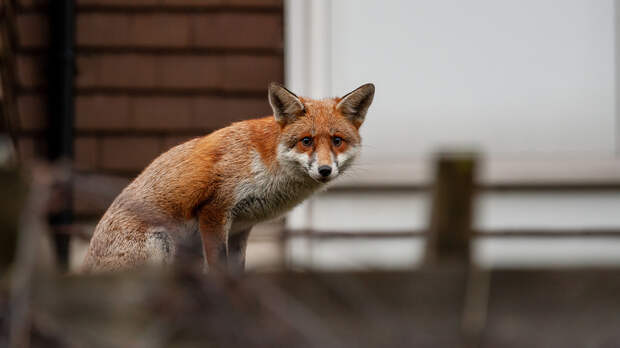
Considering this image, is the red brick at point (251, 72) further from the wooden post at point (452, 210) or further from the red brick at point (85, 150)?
the wooden post at point (452, 210)

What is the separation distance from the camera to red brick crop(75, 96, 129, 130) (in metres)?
7.98

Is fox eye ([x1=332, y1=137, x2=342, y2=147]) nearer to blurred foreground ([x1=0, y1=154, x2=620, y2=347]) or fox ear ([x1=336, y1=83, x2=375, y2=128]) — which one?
fox ear ([x1=336, y1=83, x2=375, y2=128])

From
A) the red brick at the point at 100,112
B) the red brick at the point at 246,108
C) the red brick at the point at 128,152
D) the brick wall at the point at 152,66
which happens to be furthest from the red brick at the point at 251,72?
the red brick at the point at 100,112

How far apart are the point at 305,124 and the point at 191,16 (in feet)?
14.7

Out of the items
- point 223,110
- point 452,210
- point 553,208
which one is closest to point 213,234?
point 452,210

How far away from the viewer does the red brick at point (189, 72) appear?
25.9 feet

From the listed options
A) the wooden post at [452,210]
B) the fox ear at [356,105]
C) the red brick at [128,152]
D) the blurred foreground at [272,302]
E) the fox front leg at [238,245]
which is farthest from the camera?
the red brick at [128,152]

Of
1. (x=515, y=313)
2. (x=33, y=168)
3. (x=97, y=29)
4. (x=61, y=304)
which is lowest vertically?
(x=515, y=313)

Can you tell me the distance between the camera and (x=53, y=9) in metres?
7.92

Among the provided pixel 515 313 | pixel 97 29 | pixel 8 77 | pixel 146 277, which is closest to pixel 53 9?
pixel 97 29

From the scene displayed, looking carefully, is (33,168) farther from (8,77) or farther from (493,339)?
(8,77)

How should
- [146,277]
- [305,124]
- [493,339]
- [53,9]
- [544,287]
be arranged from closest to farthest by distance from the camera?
[146,277], [493,339], [544,287], [305,124], [53,9]

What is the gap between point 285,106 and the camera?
375 cm

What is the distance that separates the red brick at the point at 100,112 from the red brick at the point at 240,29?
1.00 m
